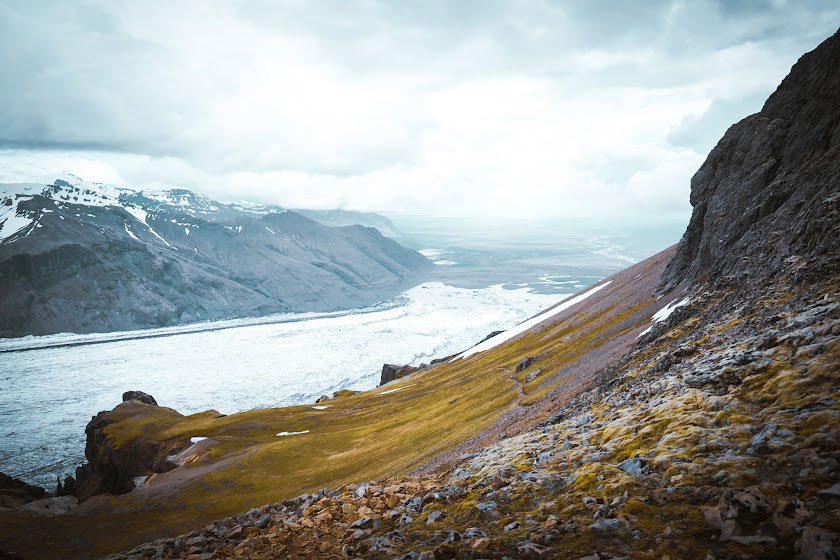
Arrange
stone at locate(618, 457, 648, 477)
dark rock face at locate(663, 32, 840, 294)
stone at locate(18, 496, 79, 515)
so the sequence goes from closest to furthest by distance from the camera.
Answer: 1. stone at locate(618, 457, 648, 477)
2. dark rock face at locate(663, 32, 840, 294)
3. stone at locate(18, 496, 79, 515)

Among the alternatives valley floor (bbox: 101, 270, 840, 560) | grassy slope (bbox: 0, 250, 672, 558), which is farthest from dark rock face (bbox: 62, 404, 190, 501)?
valley floor (bbox: 101, 270, 840, 560)

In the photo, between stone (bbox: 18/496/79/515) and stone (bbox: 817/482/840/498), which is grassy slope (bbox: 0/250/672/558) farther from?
stone (bbox: 817/482/840/498)

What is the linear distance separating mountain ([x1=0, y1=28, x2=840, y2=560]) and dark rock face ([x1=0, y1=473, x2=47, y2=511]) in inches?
26.1

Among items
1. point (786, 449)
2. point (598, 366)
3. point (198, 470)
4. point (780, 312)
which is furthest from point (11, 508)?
point (780, 312)

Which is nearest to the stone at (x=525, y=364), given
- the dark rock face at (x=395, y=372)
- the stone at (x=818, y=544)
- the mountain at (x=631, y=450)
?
the mountain at (x=631, y=450)

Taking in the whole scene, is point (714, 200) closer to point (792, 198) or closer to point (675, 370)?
point (792, 198)

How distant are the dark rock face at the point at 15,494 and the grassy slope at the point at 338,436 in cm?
1170

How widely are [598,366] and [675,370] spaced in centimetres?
2301

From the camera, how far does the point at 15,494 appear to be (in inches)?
2371

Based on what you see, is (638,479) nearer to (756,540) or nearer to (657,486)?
(657,486)

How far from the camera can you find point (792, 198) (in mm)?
36656

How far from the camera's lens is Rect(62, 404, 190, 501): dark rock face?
70.3 m

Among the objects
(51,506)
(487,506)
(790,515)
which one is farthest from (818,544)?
(51,506)

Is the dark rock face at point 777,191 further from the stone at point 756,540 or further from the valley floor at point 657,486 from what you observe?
the stone at point 756,540
